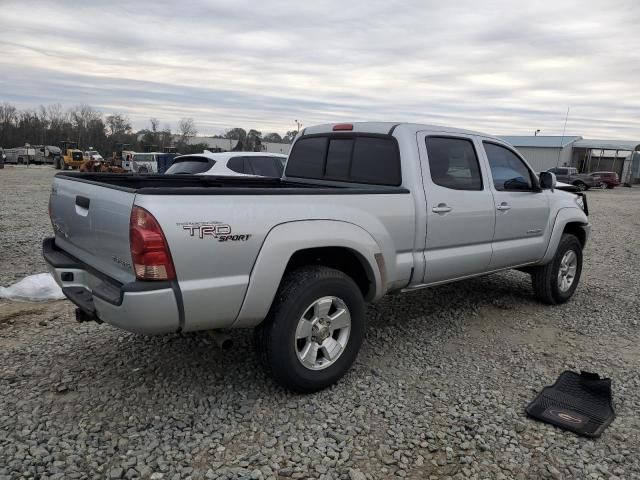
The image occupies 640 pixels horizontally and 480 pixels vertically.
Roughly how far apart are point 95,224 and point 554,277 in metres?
4.95

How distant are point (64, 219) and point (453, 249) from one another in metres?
3.17

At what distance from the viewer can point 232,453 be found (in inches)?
114

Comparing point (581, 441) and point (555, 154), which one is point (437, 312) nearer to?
point (581, 441)

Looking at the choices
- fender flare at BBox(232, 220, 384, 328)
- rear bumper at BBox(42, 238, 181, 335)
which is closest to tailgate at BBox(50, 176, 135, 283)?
rear bumper at BBox(42, 238, 181, 335)

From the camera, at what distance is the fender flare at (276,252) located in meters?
3.10

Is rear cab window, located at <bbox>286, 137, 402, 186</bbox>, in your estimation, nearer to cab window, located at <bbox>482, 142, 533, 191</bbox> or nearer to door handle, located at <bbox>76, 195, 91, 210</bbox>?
cab window, located at <bbox>482, 142, 533, 191</bbox>

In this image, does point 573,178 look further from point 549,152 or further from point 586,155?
point 586,155

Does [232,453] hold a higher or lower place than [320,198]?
lower

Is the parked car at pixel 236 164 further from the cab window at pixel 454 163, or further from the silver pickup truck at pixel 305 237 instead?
the cab window at pixel 454 163

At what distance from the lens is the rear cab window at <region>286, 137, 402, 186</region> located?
14.0 ft

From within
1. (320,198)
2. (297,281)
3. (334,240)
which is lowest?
(297,281)

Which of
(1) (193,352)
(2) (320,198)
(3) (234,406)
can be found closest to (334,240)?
(2) (320,198)

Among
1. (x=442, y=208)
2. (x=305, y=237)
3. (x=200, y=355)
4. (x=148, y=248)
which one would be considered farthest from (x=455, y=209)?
(x=148, y=248)

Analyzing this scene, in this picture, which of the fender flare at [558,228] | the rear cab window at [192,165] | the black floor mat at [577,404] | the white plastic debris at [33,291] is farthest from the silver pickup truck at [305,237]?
the rear cab window at [192,165]
